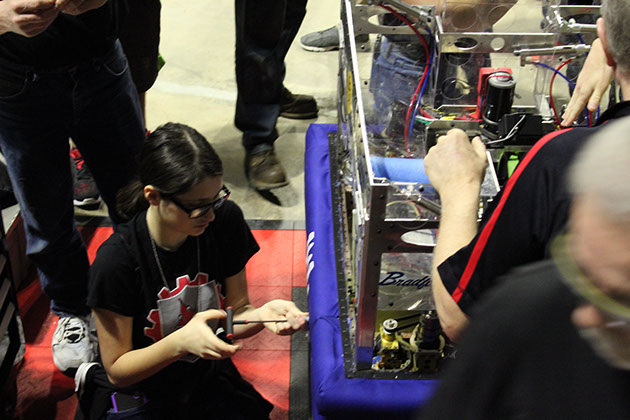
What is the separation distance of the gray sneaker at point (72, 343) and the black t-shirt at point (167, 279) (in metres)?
0.59

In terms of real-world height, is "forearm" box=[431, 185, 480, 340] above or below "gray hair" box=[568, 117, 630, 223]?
below

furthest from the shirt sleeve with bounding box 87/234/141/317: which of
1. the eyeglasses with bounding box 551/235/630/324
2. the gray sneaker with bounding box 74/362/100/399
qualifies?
the eyeglasses with bounding box 551/235/630/324

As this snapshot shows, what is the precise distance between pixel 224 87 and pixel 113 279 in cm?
257

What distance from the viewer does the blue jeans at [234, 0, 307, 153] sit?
305 cm

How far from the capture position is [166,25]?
4.59 m

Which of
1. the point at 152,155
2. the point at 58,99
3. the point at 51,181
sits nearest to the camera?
the point at 152,155

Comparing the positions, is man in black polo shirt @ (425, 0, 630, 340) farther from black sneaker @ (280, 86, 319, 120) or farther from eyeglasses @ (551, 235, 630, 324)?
black sneaker @ (280, 86, 319, 120)

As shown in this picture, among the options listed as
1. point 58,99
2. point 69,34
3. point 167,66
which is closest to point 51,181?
point 58,99

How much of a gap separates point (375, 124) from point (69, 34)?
90cm

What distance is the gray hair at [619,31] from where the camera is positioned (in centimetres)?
121

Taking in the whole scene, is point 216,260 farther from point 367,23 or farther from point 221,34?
point 221,34

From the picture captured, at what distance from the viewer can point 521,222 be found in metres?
1.22

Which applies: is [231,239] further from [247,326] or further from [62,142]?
[62,142]

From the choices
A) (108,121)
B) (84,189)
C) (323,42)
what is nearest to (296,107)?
(323,42)
